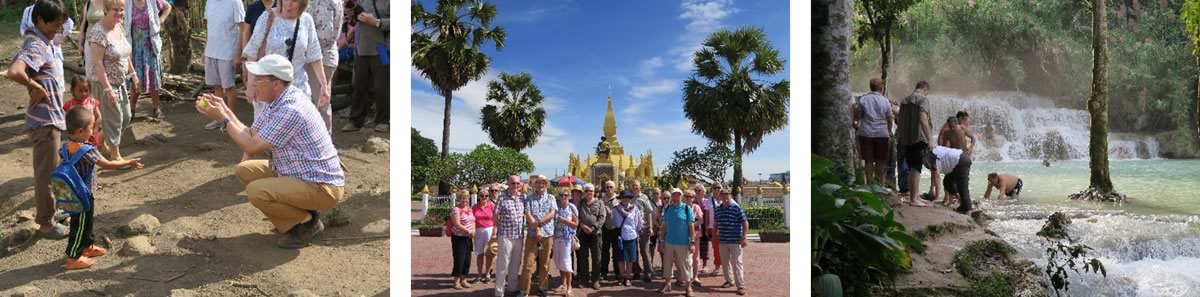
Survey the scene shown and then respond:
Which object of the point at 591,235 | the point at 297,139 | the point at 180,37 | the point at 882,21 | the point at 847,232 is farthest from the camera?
the point at 180,37

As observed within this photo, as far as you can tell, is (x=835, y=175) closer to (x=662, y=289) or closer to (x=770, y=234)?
(x=770, y=234)

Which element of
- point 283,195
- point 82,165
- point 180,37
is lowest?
point 283,195

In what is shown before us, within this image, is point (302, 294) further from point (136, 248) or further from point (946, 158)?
point (946, 158)

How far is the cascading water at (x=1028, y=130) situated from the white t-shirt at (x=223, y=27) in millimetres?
4281

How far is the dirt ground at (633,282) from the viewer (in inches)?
181

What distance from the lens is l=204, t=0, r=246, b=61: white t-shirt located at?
17.3ft

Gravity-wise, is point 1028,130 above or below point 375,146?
above

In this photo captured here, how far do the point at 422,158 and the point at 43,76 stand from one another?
196 centimetres

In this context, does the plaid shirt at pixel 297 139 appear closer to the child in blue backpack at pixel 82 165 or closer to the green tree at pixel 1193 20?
the child in blue backpack at pixel 82 165

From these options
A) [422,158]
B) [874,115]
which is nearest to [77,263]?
[422,158]

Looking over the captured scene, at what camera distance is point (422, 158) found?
458cm

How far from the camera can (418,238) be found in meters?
Answer: 4.70

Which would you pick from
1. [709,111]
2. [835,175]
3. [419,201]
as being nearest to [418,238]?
[419,201]

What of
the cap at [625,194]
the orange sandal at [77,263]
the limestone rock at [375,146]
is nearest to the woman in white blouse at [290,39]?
the limestone rock at [375,146]
